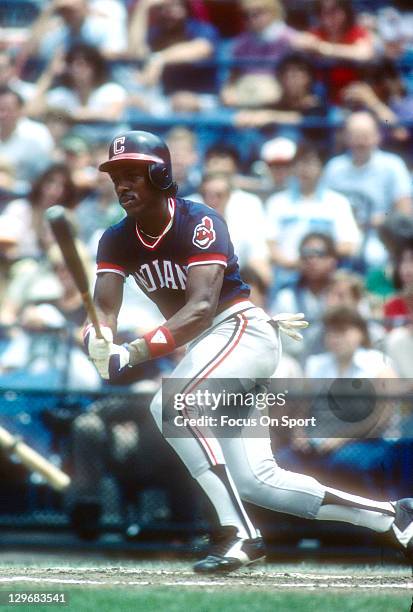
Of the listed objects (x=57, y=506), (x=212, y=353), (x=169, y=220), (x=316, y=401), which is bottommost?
(x=57, y=506)

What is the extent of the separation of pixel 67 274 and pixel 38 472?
0.82 m

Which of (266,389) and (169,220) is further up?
(169,220)

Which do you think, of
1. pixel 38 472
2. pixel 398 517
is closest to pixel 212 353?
pixel 398 517

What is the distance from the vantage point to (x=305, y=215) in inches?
199

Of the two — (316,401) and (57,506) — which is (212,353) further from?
(57,506)

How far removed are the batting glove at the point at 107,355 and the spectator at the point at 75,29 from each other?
2840 mm

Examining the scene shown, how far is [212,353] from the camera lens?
11.5 feet

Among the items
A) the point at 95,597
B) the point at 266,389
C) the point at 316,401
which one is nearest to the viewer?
the point at 95,597

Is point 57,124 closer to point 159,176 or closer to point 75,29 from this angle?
point 75,29

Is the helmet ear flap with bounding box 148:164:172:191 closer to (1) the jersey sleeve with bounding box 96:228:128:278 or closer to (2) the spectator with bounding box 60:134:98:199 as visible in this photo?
(1) the jersey sleeve with bounding box 96:228:128:278

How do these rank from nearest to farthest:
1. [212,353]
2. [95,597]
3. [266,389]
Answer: [95,597], [212,353], [266,389]

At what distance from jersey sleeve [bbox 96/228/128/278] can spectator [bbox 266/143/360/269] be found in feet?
4.33

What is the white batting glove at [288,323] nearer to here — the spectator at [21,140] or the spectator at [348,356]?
the spectator at [348,356]

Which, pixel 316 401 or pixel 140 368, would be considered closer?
pixel 316 401
